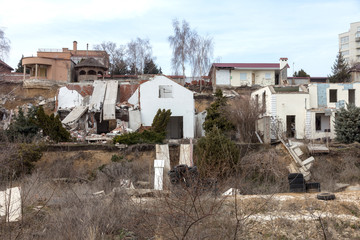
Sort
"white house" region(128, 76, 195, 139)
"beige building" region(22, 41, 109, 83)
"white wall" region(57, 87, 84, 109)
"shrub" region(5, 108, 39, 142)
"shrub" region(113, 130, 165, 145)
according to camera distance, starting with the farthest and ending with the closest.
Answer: "beige building" region(22, 41, 109, 83) → "white wall" region(57, 87, 84, 109) → "white house" region(128, 76, 195, 139) → "shrub" region(5, 108, 39, 142) → "shrub" region(113, 130, 165, 145)

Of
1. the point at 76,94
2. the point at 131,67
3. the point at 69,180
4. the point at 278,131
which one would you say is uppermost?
the point at 131,67

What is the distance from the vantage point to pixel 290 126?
1168 inches

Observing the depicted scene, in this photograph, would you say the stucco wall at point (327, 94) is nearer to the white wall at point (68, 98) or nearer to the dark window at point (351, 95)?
the dark window at point (351, 95)

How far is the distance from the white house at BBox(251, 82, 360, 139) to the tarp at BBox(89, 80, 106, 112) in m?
12.9

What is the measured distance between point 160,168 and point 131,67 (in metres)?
36.8

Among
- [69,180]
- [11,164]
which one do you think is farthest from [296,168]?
[11,164]

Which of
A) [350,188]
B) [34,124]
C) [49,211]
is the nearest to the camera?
[49,211]

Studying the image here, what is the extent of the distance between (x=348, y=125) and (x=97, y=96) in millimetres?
19072

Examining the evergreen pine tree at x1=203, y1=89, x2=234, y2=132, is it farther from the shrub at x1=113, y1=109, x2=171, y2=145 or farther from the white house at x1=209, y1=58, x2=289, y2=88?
the white house at x1=209, y1=58, x2=289, y2=88

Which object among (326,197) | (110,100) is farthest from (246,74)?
(326,197)

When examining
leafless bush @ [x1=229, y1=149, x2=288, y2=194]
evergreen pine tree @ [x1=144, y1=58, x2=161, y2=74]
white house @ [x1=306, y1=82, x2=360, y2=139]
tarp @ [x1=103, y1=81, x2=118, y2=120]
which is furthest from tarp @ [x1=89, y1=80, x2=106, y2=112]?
evergreen pine tree @ [x1=144, y1=58, x2=161, y2=74]

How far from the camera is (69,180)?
18.4m

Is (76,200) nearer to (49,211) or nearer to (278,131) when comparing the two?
(49,211)

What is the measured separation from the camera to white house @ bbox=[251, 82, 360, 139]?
2806cm
